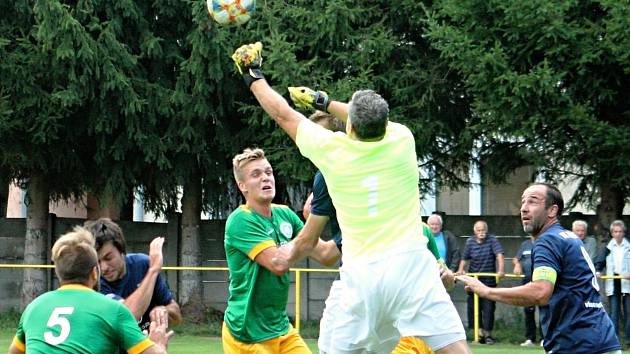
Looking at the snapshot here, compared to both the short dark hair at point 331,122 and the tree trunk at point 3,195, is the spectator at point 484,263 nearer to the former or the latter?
the tree trunk at point 3,195

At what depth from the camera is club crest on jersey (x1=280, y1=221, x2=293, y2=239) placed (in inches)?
334

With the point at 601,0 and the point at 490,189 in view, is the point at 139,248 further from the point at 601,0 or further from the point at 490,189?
the point at 601,0

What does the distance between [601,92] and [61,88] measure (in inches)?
336

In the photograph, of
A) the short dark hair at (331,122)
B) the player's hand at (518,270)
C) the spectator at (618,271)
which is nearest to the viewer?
the short dark hair at (331,122)

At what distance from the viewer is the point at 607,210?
1877 centimetres

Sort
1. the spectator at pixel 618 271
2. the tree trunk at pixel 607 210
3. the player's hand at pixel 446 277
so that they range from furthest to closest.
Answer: the tree trunk at pixel 607 210
the spectator at pixel 618 271
the player's hand at pixel 446 277

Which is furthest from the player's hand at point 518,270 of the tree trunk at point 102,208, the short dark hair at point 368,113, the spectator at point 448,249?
the short dark hair at point 368,113

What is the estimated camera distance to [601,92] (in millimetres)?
16984

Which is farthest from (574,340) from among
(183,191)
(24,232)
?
(24,232)

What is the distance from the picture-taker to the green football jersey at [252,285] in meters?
8.15

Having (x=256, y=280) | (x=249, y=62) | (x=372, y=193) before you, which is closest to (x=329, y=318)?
(x=372, y=193)

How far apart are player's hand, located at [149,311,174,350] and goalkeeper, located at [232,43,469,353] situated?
3.29 ft

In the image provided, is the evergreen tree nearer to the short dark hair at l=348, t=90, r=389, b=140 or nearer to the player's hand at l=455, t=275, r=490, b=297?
the player's hand at l=455, t=275, r=490, b=297

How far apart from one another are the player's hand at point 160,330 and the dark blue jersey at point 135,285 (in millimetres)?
439
